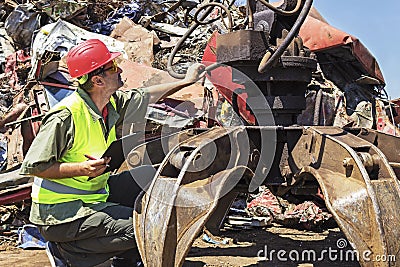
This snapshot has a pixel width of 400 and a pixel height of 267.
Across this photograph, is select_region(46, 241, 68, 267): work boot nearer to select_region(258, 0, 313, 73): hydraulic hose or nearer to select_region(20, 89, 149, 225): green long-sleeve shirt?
select_region(20, 89, 149, 225): green long-sleeve shirt

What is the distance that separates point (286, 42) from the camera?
2.49m

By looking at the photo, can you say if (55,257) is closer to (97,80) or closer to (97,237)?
(97,237)

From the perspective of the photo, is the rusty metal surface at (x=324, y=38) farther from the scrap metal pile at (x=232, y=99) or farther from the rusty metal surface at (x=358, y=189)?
the rusty metal surface at (x=358, y=189)

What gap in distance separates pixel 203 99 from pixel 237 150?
2093mm

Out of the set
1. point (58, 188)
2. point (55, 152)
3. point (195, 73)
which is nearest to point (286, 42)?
point (195, 73)

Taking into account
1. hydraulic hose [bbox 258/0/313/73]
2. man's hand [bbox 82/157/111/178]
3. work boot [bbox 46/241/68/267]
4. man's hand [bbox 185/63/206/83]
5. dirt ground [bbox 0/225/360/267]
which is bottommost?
dirt ground [bbox 0/225/360/267]

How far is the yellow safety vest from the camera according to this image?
9.53ft

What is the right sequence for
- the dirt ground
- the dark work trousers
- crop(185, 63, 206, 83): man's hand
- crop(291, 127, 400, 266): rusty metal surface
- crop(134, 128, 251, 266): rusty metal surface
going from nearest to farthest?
crop(291, 127, 400, 266): rusty metal surface → crop(134, 128, 251, 266): rusty metal surface → the dark work trousers → crop(185, 63, 206, 83): man's hand → the dirt ground

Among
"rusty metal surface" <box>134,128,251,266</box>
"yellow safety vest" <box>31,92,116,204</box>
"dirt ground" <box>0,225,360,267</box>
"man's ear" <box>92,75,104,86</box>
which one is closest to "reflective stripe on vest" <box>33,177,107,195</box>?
"yellow safety vest" <box>31,92,116,204</box>

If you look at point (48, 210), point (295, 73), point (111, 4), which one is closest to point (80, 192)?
point (48, 210)

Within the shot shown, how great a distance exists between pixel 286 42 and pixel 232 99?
30.0 inches

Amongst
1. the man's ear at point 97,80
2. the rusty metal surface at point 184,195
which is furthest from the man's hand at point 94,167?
the man's ear at point 97,80

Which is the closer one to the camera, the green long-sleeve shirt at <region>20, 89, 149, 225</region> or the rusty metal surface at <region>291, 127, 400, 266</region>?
the rusty metal surface at <region>291, 127, 400, 266</region>

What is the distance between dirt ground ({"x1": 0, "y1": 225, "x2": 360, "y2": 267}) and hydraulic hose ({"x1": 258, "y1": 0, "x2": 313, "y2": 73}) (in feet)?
5.47
